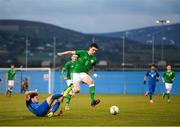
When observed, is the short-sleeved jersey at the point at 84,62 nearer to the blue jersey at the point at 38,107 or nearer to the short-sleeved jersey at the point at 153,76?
the blue jersey at the point at 38,107

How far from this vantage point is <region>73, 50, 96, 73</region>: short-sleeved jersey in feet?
67.7

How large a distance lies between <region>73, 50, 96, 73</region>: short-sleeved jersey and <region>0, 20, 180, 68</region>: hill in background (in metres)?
35.0

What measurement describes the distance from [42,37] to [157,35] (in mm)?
14433

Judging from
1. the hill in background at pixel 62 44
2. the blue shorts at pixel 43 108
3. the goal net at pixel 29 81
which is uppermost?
the hill in background at pixel 62 44

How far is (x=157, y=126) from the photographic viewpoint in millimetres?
14883

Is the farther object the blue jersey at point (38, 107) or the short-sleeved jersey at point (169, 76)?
the short-sleeved jersey at point (169, 76)

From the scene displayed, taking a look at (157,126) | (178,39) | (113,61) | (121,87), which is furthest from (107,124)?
(178,39)

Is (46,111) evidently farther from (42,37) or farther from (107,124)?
(42,37)

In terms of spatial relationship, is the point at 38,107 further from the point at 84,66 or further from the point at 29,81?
the point at 29,81

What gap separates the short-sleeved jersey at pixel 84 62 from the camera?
2062 cm

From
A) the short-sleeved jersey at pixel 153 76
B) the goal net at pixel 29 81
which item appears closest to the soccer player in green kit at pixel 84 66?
the short-sleeved jersey at pixel 153 76

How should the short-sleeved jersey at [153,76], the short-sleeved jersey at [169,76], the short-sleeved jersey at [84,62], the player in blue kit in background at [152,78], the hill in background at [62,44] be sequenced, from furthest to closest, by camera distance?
the hill in background at [62,44]
the short-sleeved jersey at [169,76]
the short-sleeved jersey at [153,76]
the player in blue kit in background at [152,78]
the short-sleeved jersey at [84,62]

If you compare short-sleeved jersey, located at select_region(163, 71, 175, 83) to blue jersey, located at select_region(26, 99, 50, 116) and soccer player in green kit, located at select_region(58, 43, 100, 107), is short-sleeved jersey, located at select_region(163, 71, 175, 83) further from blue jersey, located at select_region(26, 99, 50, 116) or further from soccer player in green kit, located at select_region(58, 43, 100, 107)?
blue jersey, located at select_region(26, 99, 50, 116)

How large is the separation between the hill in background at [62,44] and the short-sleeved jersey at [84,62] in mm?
34999
